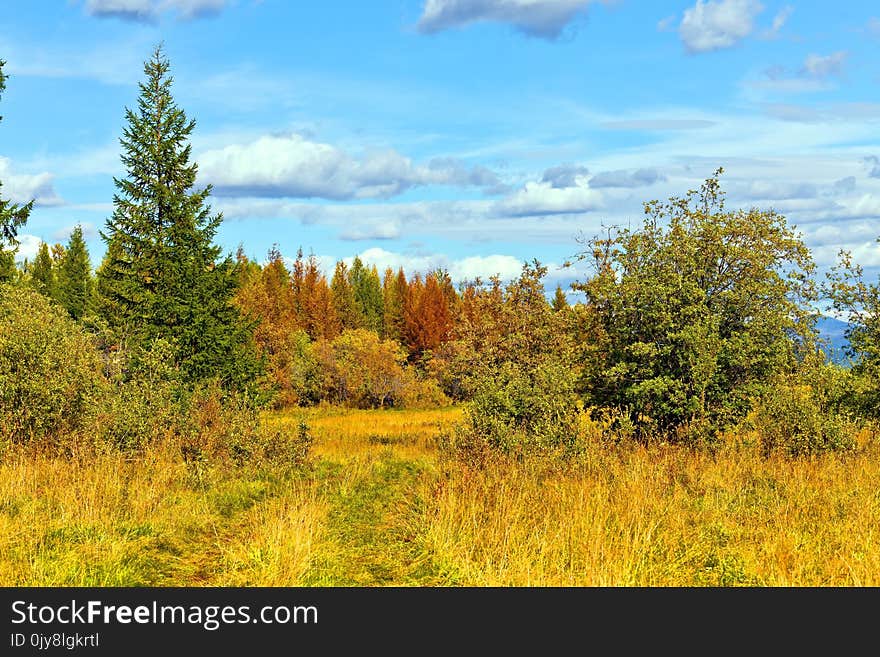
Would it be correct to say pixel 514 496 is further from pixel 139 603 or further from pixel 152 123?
pixel 152 123

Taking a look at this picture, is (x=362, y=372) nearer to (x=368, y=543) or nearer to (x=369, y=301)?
(x=369, y=301)

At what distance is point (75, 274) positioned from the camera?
6838 cm

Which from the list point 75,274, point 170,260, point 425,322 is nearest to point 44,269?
point 75,274

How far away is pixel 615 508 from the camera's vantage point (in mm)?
8547

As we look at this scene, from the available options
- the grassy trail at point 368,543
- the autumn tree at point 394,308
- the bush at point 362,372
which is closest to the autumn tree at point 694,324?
the grassy trail at point 368,543

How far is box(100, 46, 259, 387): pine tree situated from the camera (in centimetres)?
2928

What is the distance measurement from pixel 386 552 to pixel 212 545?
196 cm

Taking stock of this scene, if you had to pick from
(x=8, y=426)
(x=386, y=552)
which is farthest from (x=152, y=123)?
(x=386, y=552)

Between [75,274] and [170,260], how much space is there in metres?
44.8

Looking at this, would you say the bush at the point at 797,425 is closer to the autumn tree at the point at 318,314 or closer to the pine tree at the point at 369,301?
the autumn tree at the point at 318,314

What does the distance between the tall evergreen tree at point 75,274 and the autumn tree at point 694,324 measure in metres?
58.5

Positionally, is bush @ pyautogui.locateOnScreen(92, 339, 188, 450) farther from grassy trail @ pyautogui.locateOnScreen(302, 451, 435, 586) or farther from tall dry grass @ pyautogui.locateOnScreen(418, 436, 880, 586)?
tall dry grass @ pyautogui.locateOnScreen(418, 436, 880, 586)

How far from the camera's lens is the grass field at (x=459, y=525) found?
22.9ft

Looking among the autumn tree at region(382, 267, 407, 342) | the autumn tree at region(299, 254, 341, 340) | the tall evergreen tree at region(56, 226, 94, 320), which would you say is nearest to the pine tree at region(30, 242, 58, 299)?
the tall evergreen tree at region(56, 226, 94, 320)
